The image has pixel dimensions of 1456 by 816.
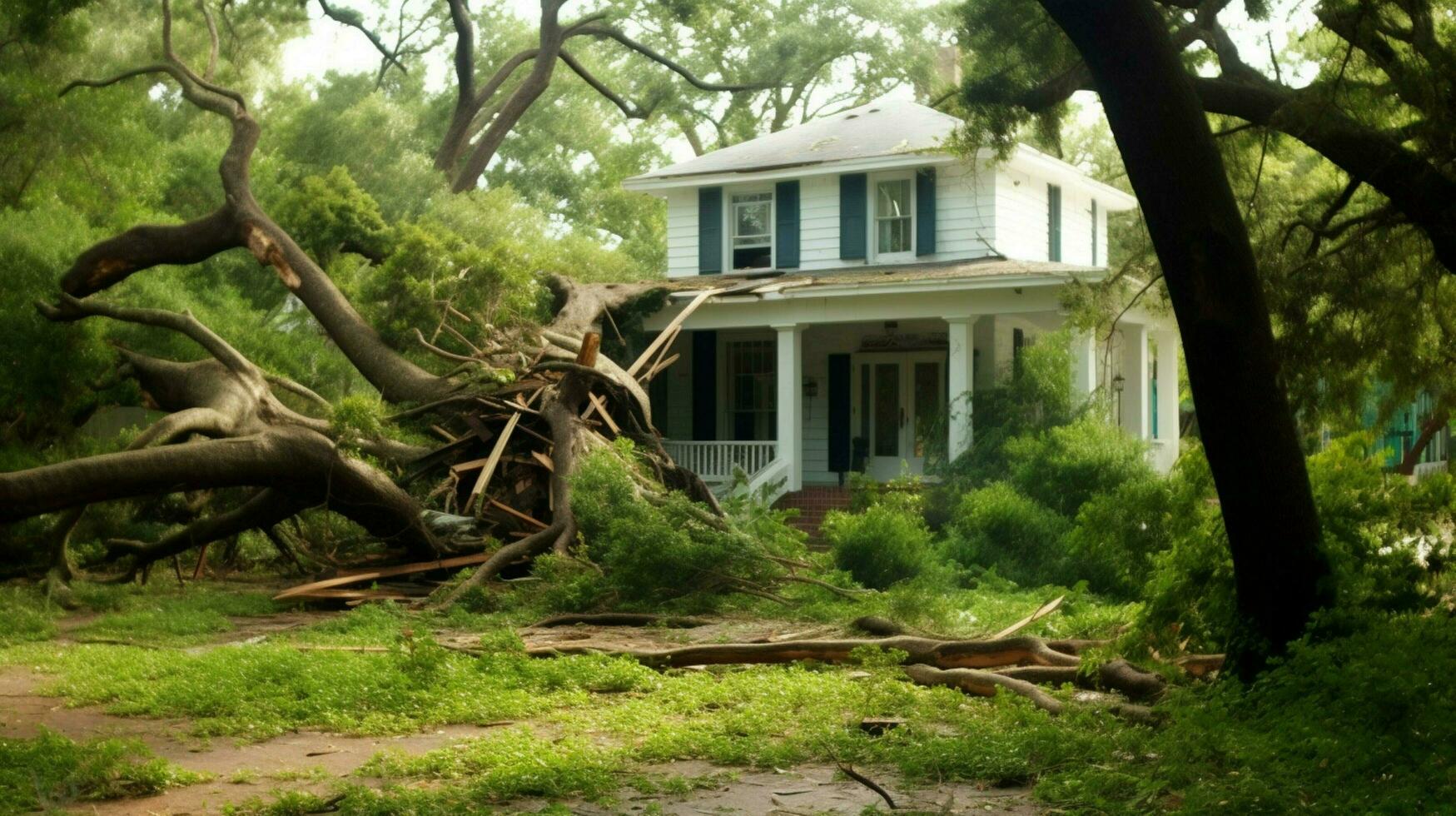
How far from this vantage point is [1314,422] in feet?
35.9

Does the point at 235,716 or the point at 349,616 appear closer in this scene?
the point at 235,716

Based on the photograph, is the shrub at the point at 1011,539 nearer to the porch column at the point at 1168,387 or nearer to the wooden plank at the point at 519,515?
the wooden plank at the point at 519,515

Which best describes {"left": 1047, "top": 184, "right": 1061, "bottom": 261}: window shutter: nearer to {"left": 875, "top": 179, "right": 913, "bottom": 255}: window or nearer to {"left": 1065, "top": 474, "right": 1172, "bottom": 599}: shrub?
{"left": 875, "top": 179, "right": 913, "bottom": 255}: window

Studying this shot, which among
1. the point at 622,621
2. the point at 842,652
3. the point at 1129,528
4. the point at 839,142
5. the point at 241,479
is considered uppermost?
the point at 839,142

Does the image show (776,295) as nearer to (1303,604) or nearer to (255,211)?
(255,211)

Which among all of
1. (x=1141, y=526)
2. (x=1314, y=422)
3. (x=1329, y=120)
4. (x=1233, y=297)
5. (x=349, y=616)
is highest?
(x=1329, y=120)

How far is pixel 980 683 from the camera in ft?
30.0

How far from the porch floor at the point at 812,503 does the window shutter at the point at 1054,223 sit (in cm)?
670

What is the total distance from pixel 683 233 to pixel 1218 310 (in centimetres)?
2017

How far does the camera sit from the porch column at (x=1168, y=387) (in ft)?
89.8

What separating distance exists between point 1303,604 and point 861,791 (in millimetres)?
2825

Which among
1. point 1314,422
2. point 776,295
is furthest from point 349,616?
point 776,295

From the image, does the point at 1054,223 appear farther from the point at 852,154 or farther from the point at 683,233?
the point at 683,233

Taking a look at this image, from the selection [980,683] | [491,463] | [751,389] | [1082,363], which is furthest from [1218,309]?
[751,389]
